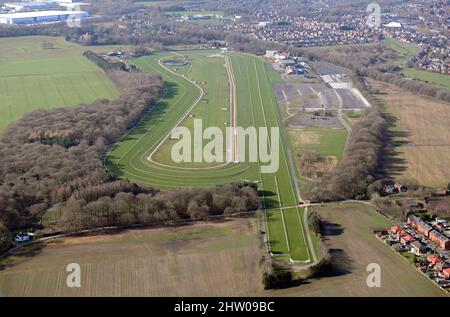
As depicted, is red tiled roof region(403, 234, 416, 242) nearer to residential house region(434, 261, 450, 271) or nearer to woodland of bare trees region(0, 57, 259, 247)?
residential house region(434, 261, 450, 271)

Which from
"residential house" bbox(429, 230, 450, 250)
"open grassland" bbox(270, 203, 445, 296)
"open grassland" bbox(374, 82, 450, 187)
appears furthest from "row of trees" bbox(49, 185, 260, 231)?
"open grassland" bbox(374, 82, 450, 187)

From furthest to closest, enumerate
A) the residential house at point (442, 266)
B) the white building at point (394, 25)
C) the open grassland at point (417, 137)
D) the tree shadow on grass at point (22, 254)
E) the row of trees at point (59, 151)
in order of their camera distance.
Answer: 1. the white building at point (394, 25)
2. the open grassland at point (417, 137)
3. the row of trees at point (59, 151)
4. the tree shadow on grass at point (22, 254)
5. the residential house at point (442, 266)

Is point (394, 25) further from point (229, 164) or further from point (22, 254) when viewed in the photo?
point (22, 254)

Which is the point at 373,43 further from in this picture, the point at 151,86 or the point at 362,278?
the point at 362,278

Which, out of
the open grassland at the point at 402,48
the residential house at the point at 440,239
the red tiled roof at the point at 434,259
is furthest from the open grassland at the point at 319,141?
the open grassland at the point at 402,48

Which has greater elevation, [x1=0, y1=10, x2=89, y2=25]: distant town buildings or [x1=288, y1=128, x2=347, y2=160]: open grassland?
[x1=0, y1=10, x2=89, y2=25]: distant town buildings

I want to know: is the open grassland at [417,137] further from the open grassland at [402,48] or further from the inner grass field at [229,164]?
the open grassland at [402,48]

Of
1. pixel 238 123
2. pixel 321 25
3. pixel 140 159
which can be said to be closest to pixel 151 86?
pixel 238 123
